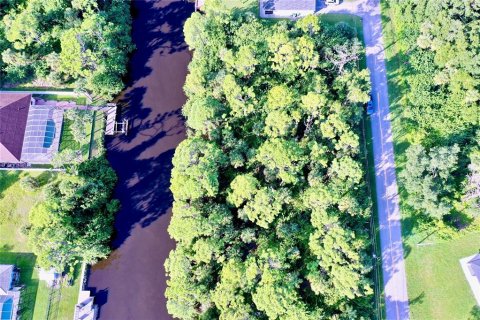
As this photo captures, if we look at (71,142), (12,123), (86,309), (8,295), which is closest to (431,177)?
(86,309)

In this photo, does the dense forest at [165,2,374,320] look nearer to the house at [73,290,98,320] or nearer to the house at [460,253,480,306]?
the house at [73,290,98,320]

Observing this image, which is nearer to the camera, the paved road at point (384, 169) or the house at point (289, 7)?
the paved road at point (384, 169)

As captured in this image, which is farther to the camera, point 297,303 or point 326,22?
point 326,22

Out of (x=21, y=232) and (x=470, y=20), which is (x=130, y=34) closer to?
(x=21, y=232)

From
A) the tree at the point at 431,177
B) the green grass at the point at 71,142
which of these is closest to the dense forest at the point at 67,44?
the green grass at the point at 71,142

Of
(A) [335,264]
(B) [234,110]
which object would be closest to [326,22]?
(B) [234,110]

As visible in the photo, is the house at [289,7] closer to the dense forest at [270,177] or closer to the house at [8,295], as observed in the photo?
the dense forest at [270,177]
